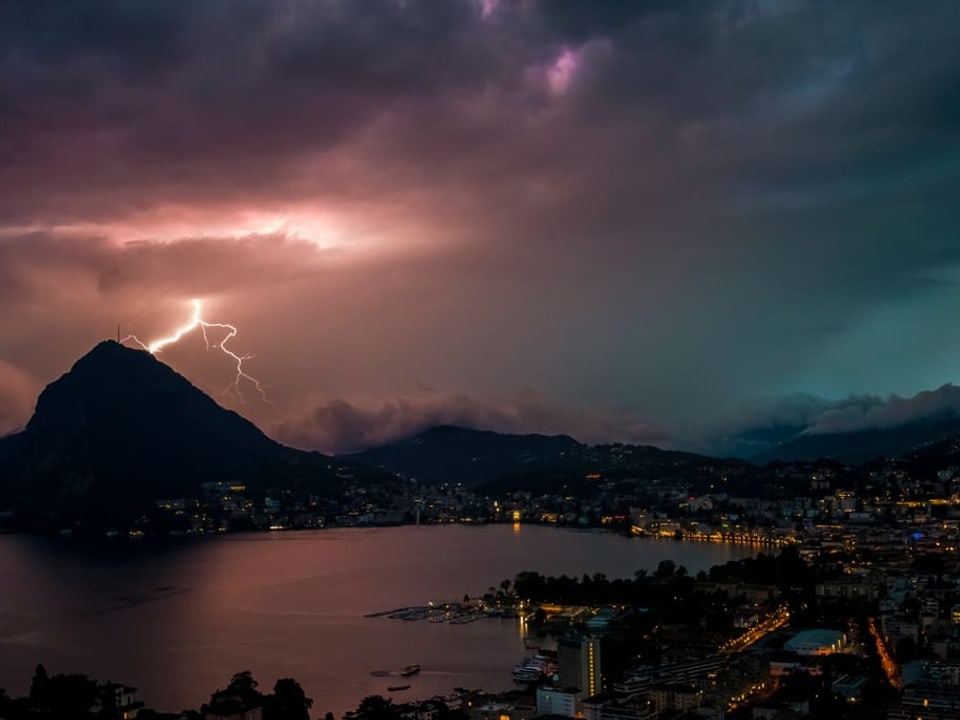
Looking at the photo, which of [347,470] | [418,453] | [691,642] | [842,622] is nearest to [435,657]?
[691,642]

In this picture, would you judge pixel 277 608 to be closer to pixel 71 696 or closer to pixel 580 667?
pixel 71 696

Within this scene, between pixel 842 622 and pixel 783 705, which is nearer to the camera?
pixel 783 705

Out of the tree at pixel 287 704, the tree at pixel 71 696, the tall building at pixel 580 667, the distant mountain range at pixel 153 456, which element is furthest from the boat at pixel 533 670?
the distant mountain range at pixel 153 456

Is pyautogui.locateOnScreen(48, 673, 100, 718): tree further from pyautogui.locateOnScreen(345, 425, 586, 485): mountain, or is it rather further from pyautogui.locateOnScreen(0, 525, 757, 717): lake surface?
pyautogui.locateOnScreen(345, 425, 586, 485): mountain

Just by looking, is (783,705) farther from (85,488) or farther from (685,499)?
(85,488)

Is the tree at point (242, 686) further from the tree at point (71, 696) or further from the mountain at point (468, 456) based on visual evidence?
the mountain at point (468, 456)

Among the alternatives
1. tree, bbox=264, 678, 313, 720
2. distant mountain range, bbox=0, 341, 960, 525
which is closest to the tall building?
tree, bbox=264, 678, 313, 720
